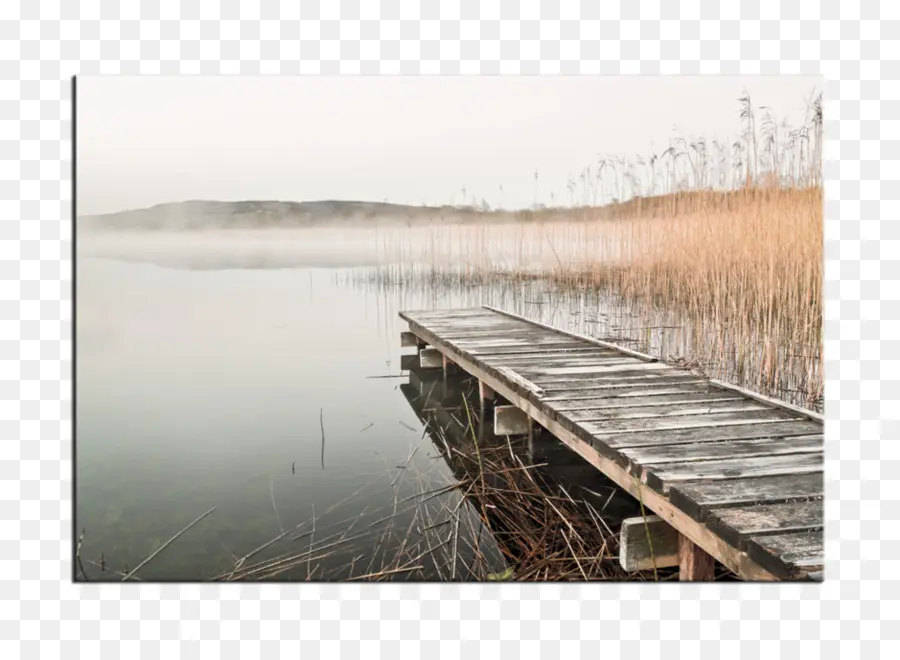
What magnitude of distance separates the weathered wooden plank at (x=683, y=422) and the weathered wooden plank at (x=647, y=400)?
145 mm

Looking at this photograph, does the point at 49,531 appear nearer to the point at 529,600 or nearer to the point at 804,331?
the point at 529,600

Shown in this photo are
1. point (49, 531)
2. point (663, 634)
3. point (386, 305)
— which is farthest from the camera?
point (386, 305)

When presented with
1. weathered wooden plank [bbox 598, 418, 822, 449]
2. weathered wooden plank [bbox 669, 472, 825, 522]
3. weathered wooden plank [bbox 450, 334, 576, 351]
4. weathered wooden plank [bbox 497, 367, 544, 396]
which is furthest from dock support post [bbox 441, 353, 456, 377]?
weathered wooden plank [bbox 669, 472, 825, 522]

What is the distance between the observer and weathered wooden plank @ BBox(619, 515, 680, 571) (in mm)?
1754

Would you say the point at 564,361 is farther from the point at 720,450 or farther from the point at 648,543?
the point at 648,543

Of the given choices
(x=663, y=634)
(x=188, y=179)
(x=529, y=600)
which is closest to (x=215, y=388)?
(x=188, y=179)

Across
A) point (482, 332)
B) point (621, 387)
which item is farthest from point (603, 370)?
point (482, 332)

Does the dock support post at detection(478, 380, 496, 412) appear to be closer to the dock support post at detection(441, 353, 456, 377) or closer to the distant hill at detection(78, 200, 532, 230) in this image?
the dock support post at detection(441, 353, 456, 377)

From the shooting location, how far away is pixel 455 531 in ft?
7.70

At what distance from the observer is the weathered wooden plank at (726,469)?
1707 mm

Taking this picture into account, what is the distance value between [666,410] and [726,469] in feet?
1.77

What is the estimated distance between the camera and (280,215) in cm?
390

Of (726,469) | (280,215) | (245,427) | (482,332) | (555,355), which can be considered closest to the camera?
(726,469)

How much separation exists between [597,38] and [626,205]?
1.95m
